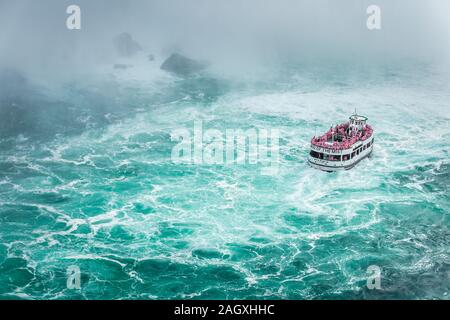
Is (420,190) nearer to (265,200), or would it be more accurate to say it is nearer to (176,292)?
(265,200)

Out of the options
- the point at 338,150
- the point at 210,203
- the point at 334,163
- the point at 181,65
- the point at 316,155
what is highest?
the point at 181,65

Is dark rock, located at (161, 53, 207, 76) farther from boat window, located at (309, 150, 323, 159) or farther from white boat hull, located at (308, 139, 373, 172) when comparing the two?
white boat hull, located at (308, 139, 373, 172)

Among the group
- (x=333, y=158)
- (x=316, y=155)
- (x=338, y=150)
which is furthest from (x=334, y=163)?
(x=316, y=155)

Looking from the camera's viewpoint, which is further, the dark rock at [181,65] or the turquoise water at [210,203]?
the dark rock at [181,65]

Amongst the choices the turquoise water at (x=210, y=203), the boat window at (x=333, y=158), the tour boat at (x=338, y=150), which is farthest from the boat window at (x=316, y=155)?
the turquoise water at (x=210, y=203)

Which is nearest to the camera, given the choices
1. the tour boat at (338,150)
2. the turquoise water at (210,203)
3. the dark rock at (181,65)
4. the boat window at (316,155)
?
the turquoise water at (210,203)

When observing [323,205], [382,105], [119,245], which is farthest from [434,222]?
[382,105]

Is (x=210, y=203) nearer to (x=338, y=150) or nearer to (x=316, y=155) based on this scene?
(x=316, y=155)

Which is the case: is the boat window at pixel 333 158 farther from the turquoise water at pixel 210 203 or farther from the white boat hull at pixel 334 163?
the turquoise water at pixel 210 203
